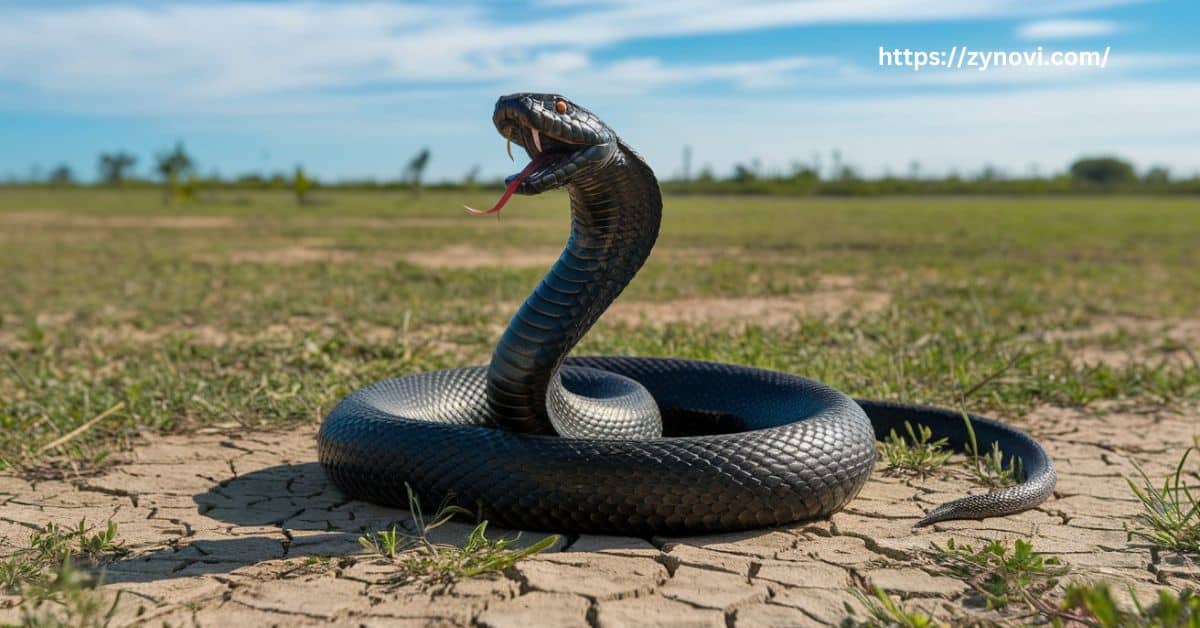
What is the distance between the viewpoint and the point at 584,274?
11.5 ft

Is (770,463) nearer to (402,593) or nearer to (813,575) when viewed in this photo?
(813,575)

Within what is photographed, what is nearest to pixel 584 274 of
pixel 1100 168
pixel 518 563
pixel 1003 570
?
pixel 518 563

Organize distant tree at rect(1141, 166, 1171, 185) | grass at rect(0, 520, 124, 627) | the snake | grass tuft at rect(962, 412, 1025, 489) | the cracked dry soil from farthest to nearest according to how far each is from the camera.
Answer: distant tree at rect(1141, 166, 1171, 185), grass tuft at rect(962, 412, 1025, 489), the snake, the cracked dry soil, grass at rect(0, 520, 124, 627)

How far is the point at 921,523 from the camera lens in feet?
11.6

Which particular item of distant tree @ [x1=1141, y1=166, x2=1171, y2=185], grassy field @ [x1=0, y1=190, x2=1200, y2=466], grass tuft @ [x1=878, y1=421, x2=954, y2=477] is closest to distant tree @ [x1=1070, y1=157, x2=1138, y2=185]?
distant tree @ [x1=1141, y1=166, x2=1171, y2=185]

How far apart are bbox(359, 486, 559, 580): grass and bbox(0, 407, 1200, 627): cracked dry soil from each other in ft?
0.14

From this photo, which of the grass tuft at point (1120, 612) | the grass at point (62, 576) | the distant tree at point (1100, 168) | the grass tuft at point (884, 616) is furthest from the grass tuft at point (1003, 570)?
the distant tree at point (1100, 168)

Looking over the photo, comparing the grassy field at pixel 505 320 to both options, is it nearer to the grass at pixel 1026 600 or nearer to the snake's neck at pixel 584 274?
the snake's neck at pixel 584 274

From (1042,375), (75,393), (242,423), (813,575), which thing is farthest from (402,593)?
(1042,375)

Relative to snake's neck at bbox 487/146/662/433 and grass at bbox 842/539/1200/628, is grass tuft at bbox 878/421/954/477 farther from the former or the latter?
snake's neck at bbox 487/146/662/433

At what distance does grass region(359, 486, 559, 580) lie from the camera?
299cm

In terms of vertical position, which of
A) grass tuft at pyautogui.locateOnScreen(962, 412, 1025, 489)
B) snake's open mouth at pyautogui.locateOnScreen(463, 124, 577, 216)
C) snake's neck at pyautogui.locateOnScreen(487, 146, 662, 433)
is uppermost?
snake's open mouth at pyautogui.locateOnScreen(463, 124, 577, 216)

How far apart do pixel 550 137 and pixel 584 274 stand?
0.51 metres

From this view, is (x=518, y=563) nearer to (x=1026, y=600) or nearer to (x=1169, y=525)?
(x=1026, y=600)
